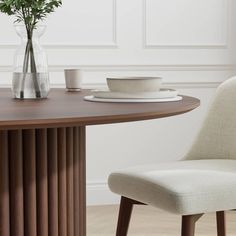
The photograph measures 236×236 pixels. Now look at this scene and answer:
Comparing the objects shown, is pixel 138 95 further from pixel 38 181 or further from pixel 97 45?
pixel 97 45

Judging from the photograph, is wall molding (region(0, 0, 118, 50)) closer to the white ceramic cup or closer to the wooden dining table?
the white ceramic cup

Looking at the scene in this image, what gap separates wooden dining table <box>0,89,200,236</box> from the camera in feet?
6.15

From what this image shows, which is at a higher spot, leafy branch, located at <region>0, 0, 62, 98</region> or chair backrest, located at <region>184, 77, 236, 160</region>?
leafy branch, located at <region>0, 0, 62, 98</region>

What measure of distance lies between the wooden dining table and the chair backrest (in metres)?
0.75

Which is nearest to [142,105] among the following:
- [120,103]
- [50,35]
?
[120,103]

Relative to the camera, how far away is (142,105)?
2.06 metres

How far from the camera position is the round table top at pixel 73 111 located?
1628mm

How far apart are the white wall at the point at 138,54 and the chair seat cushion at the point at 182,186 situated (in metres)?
1.70

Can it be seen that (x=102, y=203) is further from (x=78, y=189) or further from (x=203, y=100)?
(x=78, y=189)

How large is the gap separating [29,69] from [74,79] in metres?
0.47

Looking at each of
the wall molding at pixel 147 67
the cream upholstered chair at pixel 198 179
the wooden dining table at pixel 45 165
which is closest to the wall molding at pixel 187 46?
the wall molding at pixel 147 67

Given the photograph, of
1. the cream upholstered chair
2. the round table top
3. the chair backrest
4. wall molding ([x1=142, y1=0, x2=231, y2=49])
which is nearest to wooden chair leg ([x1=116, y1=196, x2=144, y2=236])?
the cream upholstered chair

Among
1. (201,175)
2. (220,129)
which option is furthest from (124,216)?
(220,129)

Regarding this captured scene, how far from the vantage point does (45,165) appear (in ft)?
6.39
